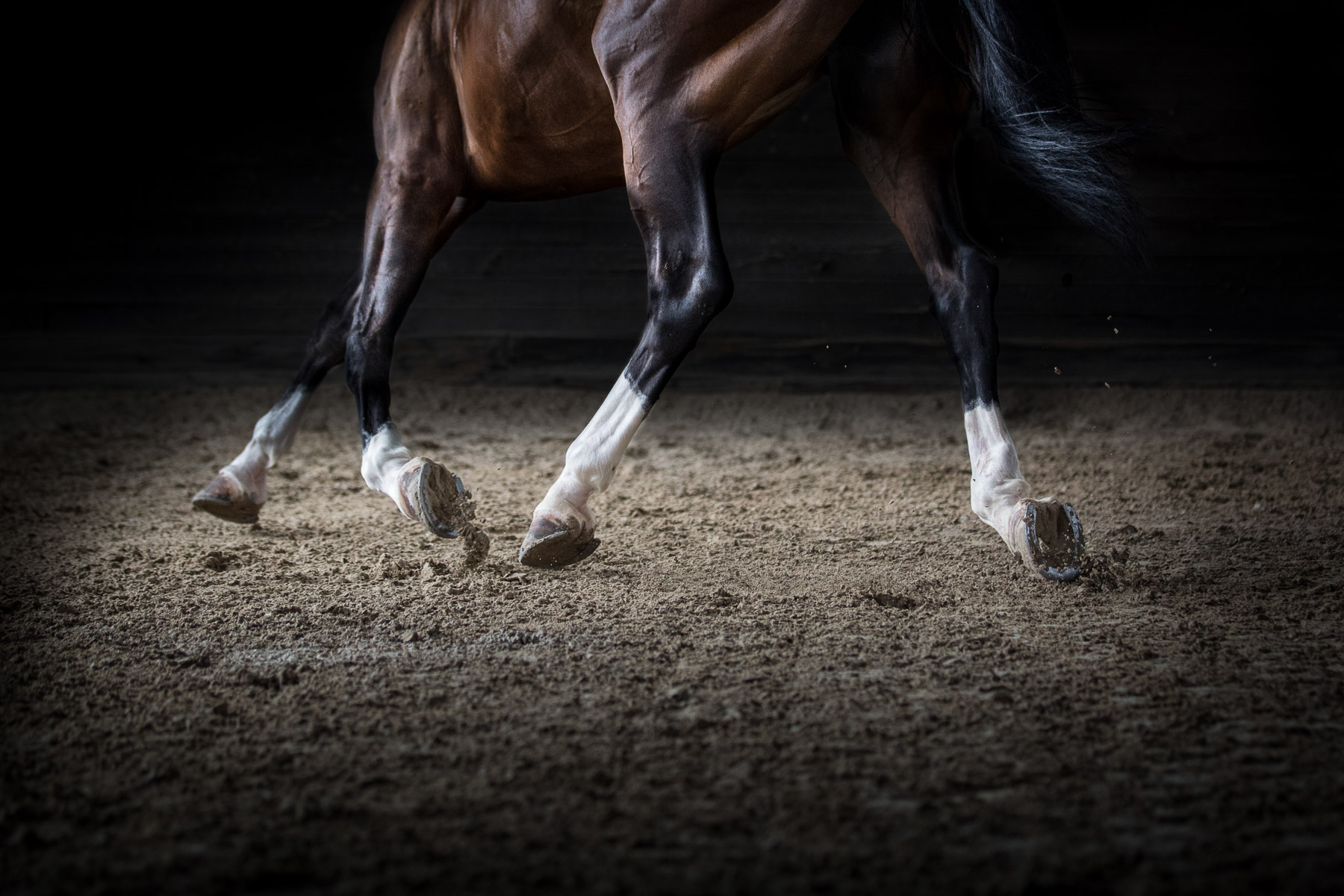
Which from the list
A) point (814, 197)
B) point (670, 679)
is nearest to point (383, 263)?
point (670, 679)

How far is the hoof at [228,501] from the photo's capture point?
2842 mm

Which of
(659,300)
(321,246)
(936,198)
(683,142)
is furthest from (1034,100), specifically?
(321,246)

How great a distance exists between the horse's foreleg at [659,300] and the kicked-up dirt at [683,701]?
202 millimetres

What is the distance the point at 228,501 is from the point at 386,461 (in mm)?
649

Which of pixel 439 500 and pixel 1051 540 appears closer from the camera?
pixel 1051 540

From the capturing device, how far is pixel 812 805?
1224 millimetres

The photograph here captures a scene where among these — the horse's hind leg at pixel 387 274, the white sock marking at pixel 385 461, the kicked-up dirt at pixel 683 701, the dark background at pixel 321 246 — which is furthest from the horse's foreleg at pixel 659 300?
the dark background at pixel 321 246

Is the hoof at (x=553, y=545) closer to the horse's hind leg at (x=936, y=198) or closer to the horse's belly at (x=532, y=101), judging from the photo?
the horse's hind leg at (x=936, y=198)

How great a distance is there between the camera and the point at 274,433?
3021 millimetres

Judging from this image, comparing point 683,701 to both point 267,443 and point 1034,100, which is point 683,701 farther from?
point 267,443

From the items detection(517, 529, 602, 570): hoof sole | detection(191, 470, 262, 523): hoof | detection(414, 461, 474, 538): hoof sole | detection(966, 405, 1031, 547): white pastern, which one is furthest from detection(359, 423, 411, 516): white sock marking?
detection(966, 405, 1031, 547): white pastern

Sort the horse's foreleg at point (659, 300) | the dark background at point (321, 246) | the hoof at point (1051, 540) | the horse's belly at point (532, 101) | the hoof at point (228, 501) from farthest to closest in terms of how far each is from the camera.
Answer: the dark background at point (321, 246) → the hoof at point (228, 501) → the horse's belly at point (532, 101) → the horse's foreleg at point (659, 300) → the hoof at point (1051, 540)

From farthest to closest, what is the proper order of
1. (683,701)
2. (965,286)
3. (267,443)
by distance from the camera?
(267,443) < (965,286) < (683,701)

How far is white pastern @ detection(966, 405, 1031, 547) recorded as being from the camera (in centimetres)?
221
